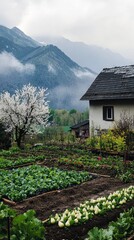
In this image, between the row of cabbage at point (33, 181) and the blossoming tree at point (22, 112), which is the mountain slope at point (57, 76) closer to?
the blossoming tree at point (22, 112)

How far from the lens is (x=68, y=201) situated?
8.17m

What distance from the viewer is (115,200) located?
7656mm

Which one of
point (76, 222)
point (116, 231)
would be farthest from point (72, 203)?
point (116, 231)

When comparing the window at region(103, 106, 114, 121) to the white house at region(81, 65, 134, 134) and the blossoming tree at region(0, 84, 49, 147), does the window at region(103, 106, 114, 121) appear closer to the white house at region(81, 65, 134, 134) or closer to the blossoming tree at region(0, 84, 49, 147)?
the white house at region(81, 65, 134, 134)

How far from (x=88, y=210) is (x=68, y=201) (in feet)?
4.40

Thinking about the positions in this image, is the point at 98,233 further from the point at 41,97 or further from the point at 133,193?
the point at 41,97

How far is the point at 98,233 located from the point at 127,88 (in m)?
18.1

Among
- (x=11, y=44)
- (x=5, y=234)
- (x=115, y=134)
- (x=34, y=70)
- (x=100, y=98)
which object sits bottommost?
(x=5, y=234)

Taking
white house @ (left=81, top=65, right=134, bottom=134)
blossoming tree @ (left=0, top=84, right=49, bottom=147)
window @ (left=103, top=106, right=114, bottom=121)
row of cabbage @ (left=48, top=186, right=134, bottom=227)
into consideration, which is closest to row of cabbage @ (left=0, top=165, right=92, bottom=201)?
row of cabbage @ (left=48, top=186, right=134, bottom=227)

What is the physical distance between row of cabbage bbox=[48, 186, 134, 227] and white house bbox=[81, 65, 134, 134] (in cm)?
1412

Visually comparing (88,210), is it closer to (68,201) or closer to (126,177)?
(68,201)

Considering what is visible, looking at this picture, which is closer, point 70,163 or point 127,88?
point 70,163

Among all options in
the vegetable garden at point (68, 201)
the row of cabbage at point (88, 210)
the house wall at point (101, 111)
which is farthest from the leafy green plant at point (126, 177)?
the house wall at point (101, 111)

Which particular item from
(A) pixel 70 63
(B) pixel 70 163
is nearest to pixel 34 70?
(A) pixel 70 63
